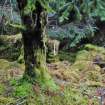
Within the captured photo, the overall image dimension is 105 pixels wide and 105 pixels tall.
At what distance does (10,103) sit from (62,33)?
8.07 metres

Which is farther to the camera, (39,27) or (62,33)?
(62,33)

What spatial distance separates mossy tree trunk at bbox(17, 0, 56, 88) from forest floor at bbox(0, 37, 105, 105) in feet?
1.12

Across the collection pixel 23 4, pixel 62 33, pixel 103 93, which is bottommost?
pixel 103 93

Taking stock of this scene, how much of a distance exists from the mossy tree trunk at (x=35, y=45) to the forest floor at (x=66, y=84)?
341 millimetres

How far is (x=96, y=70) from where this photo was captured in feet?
35.2

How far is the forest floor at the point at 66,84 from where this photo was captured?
295 inches

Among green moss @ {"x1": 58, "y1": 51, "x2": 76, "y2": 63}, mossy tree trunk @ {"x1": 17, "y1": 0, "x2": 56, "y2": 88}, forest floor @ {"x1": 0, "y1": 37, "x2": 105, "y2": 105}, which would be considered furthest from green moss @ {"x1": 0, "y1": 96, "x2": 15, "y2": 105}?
green moss @ {"x1": 58, "y1": 51, "x2": 76, "y2": 63}

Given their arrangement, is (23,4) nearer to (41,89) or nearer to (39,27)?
(39,27)

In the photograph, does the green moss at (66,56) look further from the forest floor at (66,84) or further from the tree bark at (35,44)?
the tree bark at (35,44)

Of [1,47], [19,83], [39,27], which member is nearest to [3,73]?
[19,83]

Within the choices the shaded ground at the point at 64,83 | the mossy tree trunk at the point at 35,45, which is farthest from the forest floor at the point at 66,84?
the mossy tree trunk at the point at 35,45

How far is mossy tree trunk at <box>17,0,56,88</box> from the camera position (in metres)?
7.71

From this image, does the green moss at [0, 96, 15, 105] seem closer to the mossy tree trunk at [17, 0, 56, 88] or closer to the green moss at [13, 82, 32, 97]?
the green moss at [13, 82, 32, 97]

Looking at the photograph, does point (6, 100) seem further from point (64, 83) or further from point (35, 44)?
point (64, 83)
